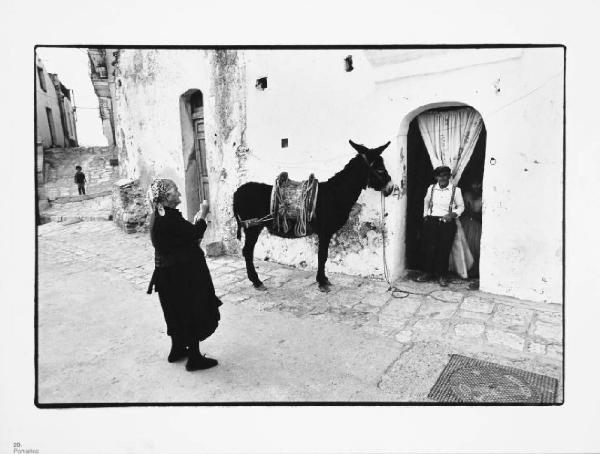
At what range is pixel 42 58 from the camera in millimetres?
2561

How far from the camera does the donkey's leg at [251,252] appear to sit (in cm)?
413

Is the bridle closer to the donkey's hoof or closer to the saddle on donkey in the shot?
the saddle on donkey

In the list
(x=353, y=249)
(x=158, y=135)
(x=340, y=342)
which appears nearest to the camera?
(x=340, y=342)

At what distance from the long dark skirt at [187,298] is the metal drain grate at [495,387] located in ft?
5.71

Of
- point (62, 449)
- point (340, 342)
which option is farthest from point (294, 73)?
point (62, 449)

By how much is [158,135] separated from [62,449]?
333 cm

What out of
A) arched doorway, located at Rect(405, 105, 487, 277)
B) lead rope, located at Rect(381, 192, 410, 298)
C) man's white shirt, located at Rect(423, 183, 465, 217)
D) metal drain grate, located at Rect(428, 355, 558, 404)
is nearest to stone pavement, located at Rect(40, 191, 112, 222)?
lead rope, located at Rect(381, 192, 410, 298)

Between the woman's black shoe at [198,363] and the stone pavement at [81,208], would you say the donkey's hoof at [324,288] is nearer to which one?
the woman's black shoe at [198,363]

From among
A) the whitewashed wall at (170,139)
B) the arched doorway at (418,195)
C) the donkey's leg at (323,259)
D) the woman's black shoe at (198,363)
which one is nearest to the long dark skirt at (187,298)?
the woman's black shoe at (198,363)

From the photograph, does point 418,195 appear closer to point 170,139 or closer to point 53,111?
point 170,139

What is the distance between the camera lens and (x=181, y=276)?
2600mm

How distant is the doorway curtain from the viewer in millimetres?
3529

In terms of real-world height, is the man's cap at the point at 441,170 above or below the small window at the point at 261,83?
below
